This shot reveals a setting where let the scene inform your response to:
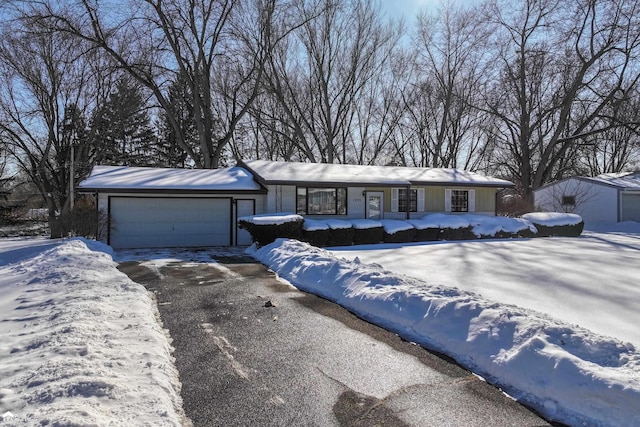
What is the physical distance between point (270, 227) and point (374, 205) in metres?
6.51

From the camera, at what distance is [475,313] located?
496cm

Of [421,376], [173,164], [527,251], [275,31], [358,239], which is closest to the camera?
[421,376]

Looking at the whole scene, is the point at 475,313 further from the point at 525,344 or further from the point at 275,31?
the point at 275,31

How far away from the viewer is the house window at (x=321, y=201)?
17109mm

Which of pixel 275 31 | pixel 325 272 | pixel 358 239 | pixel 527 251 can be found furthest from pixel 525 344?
pixel 275 31

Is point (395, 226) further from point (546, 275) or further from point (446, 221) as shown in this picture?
point (546, 275)

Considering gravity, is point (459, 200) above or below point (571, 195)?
below

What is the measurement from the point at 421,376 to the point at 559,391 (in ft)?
3.85

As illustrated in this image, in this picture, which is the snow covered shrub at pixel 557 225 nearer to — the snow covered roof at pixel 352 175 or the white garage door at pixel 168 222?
the snow covered roof at pixel 352 175

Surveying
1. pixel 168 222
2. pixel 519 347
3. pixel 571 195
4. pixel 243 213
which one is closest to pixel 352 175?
pixel 243 213

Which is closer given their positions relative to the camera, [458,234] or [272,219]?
[272,219]

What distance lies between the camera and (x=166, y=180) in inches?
626

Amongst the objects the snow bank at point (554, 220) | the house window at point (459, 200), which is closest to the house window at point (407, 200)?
the house window at point (459, 200)

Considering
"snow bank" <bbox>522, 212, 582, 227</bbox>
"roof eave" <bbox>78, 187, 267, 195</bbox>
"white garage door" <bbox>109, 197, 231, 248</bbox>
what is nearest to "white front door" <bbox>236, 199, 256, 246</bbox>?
"white garage door" <bbox>109, 197, 231, 248</bbox>
